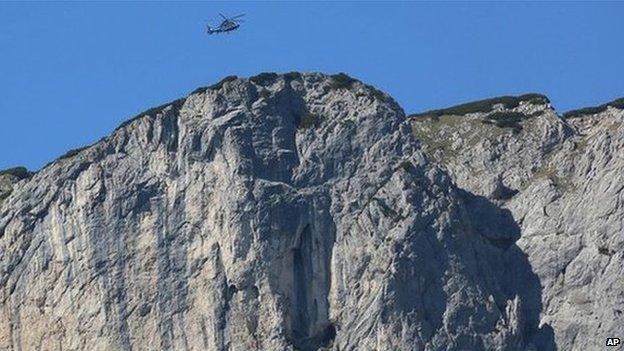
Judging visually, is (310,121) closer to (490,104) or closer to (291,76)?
(291,76)

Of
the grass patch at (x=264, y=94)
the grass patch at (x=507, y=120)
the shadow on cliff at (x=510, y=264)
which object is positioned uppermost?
the grass patch at (x=507, y=120)

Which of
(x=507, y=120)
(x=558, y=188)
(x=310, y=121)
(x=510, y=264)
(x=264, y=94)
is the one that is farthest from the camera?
(x=507, y=120)

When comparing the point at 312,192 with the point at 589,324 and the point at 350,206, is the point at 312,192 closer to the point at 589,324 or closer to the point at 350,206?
the point at 350,206

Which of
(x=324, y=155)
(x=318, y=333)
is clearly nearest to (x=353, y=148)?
(x=324, y=155)

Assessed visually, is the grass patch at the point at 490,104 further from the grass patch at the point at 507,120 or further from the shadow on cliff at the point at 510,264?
the shadow on cliff at the point at 510,264

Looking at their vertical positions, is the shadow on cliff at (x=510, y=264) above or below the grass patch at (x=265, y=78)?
below

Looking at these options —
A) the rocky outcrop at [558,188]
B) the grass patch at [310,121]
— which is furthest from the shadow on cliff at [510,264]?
the grass patch at [310,121]

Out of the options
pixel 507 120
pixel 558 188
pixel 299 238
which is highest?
pixel 507 120

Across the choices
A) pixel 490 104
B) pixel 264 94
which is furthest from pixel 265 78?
pixel 490 104

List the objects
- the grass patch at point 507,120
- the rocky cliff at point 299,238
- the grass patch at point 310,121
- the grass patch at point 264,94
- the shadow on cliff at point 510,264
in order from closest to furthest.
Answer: the rocky cliff at point 299,238, the shadow on cliff at point 510,264, the grass patch at point 310,121, the grass patch at point 264,94, the grass patch at point 507,120
